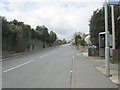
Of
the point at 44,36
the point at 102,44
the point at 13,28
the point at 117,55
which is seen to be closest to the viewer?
the point at 117,55

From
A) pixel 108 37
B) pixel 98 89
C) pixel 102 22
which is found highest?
pixel 102 22

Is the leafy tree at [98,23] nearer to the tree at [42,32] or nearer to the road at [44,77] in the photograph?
the road at [44,77]

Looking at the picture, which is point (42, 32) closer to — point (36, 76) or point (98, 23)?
point (98, 23)

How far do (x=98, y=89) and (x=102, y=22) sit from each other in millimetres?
28212

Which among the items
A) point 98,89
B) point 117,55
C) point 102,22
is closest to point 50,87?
point 98,89

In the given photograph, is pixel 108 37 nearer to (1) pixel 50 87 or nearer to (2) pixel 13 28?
A: (1) pixel 50 87

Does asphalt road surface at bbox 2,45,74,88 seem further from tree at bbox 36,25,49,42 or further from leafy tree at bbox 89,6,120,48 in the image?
tree at bbox 36,25,49,42

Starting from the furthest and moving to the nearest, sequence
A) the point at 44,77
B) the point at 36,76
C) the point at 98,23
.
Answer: the point at 98,23, the point at 36,76, the point at 44,77

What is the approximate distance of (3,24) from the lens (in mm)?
41344

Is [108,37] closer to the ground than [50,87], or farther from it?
farther from it

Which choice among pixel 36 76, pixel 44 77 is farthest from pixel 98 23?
pixel 44 77

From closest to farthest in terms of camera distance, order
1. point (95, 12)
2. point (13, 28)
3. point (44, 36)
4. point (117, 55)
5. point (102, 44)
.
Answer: point (117, 55)
point (102, 44)
point (95, 12)
point (13, 28)
point (44, 36)

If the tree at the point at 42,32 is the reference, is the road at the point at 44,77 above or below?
below

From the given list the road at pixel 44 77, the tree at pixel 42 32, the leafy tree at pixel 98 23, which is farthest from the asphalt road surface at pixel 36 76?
the tree at pixel 42 32
